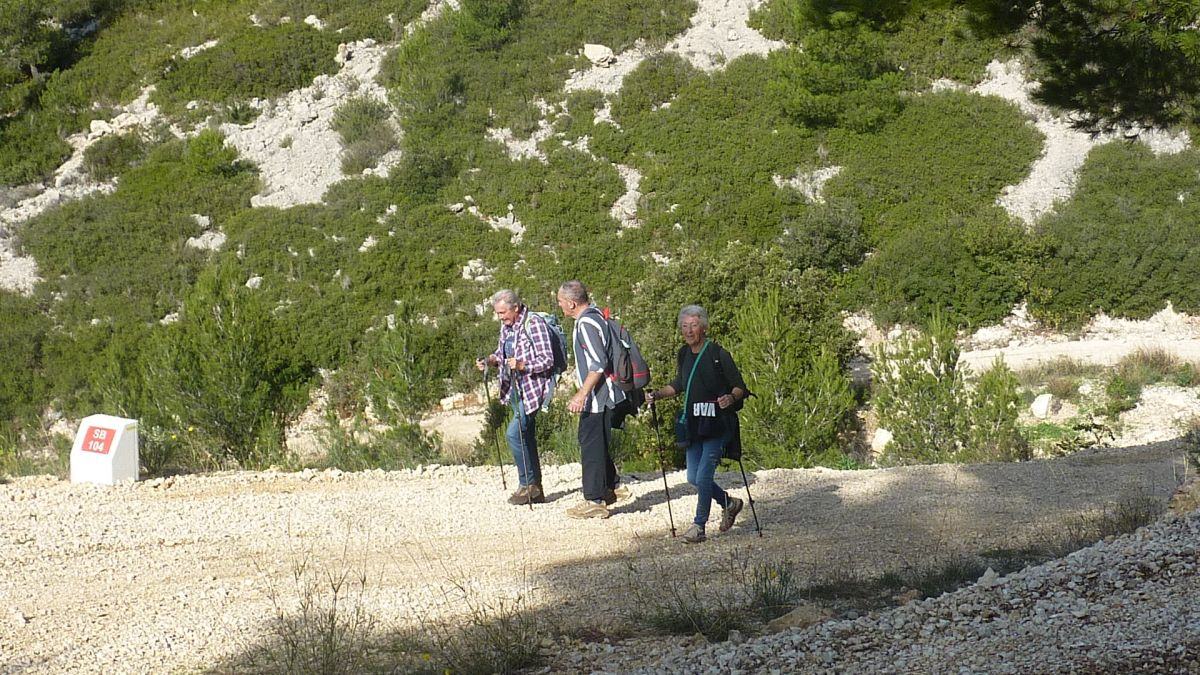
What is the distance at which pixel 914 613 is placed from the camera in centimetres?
522

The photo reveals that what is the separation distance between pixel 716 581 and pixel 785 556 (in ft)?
2.47

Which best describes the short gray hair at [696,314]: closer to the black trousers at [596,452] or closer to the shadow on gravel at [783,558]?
the black trousers at [596,452]

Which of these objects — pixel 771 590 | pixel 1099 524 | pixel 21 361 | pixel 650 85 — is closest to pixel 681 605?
pixel 771 590

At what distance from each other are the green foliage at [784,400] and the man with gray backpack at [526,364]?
16.9ft

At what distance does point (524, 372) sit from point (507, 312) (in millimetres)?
500

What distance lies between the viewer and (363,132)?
31406 millimetres

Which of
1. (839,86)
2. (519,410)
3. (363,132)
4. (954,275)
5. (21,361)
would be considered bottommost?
(519,410)

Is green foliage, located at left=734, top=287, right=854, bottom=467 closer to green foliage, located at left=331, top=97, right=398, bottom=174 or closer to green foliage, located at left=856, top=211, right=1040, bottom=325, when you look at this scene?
green foliage, located at left=856, top=211, right=1040, bottom=325

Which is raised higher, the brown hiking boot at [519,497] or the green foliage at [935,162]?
the green foliage at [935,162]

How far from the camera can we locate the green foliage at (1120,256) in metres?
23.1

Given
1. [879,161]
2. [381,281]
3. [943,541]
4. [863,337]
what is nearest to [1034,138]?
[879,161]

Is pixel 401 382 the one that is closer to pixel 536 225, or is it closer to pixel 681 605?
pixel 681 605

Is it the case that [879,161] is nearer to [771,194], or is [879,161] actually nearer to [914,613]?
[771,194]

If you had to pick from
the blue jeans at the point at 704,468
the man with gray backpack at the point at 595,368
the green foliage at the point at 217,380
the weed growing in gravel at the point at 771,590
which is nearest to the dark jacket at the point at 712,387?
the blue jeans at the point at 704,468
